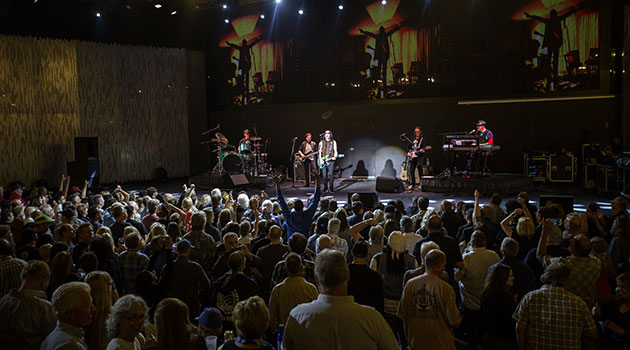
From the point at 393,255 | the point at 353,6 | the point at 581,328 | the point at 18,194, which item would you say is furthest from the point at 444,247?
the point at 353,6

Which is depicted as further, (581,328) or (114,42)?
(114,42)

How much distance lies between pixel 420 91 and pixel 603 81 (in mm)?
5270

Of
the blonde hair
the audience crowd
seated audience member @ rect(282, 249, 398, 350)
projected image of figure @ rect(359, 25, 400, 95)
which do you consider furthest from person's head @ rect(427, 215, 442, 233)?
projected image of figure @ rect(359, 25, 400, 95)

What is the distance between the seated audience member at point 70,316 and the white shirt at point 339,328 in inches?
44.0

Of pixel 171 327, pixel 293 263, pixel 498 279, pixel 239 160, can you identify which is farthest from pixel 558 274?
pixel 239 160

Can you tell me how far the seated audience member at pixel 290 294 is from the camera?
3523mm

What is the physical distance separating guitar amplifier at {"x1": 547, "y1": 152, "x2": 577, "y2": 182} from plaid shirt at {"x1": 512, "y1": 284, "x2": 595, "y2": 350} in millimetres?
12585

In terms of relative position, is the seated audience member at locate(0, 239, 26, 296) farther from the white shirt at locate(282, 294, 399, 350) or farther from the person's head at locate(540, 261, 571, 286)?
the person's head at locate(540, 261, 571, 286)

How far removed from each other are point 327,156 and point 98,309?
11.2 metres

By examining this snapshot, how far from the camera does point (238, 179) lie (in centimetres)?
1521

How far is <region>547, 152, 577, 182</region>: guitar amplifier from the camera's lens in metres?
14.7

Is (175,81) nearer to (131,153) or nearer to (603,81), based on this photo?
(131,153)

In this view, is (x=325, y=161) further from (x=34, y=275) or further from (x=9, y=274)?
(x=34, y=275)

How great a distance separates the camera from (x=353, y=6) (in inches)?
719
